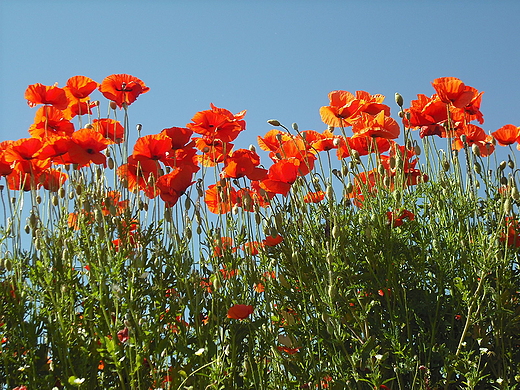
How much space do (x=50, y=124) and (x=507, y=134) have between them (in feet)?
7.55

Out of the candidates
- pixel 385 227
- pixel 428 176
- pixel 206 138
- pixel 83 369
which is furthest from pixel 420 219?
pixel 83 369

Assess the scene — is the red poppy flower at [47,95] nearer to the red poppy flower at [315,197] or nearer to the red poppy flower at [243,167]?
the red poppy flower at [243,167]

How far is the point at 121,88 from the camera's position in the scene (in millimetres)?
3035

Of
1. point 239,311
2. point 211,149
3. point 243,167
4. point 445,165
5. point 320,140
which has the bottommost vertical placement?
point 239,311

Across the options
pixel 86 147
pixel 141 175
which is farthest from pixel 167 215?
pixel 86 147

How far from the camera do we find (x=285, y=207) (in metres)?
2.84

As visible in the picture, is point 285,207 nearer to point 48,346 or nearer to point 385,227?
point 385,227

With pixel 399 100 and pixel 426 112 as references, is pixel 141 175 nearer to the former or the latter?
pixel 399 100

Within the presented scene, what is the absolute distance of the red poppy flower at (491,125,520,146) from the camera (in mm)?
3012

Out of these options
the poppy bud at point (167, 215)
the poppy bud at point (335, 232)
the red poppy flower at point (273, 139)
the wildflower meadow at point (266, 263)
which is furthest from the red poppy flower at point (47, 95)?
the poppy bud at point (335, 232)

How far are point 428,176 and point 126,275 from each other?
5.26ft

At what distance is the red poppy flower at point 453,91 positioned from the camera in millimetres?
2793

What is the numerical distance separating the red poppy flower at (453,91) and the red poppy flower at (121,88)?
146 cm

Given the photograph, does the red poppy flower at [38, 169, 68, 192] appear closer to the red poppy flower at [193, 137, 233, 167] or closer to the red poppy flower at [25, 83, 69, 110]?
the red poppy flower at [25, 83, 69, 110]
